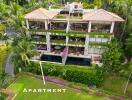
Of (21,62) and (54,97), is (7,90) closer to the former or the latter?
(21,62)

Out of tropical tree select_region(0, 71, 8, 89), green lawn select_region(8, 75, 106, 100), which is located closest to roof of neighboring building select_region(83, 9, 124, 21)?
green lawn select_region(8, 75, 106, 100)

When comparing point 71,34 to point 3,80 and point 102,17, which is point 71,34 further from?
point 3,80

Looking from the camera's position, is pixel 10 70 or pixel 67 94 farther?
pixel 10 70

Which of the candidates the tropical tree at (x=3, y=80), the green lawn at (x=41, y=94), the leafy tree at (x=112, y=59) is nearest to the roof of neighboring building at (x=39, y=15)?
the green lawn at (x=41, y=94)

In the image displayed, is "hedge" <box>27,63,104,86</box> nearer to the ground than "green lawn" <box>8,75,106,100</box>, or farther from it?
farther from it

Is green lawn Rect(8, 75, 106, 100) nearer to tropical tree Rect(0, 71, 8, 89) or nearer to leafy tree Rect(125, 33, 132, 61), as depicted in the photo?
tropical tree Rect(0, 71, 8, 89)

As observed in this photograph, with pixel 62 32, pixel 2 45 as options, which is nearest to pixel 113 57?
pixel 62 32
